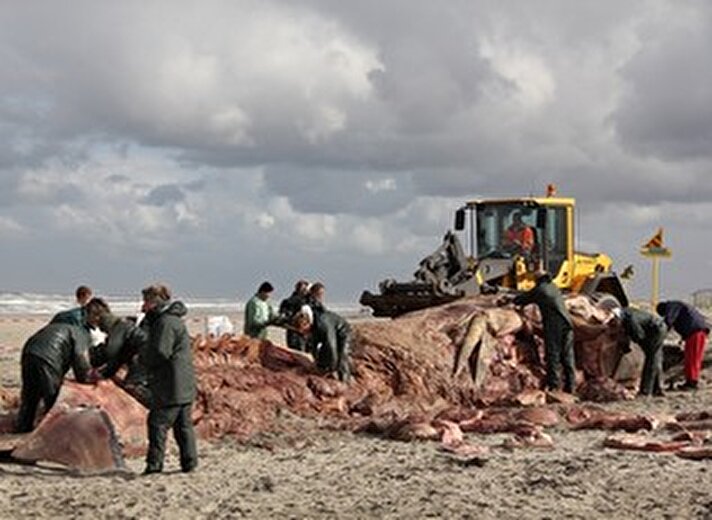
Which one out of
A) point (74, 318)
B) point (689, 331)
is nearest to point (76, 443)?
point (74, 318)

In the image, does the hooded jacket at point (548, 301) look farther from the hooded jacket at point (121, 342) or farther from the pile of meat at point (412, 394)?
the hooded jacket at point (121, 342)

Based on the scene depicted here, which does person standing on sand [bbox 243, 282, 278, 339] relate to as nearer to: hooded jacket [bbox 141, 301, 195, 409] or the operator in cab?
hooded jacket [bbox 141, 301, 195, 409]

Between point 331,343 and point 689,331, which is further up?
point 689,331

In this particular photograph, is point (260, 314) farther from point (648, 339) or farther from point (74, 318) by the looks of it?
point (648, 339)

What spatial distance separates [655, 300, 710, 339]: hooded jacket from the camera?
19.3 m

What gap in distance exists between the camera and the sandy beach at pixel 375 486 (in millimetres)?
9352

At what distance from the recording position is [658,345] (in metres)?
18.0

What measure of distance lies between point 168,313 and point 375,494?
2.72 metres

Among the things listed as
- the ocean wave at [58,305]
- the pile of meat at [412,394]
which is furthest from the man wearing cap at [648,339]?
the ocean wave at [58,305]

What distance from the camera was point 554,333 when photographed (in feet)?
57.1

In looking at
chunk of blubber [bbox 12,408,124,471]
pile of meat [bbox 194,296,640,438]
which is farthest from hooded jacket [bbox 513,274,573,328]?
chunk of blubber [bbox 12,408,124,471]

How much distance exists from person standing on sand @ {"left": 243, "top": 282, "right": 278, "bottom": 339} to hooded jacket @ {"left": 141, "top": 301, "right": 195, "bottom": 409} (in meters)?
6.18

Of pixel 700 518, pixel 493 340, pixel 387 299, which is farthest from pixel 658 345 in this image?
pixel 700 518

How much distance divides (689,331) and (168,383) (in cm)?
1117
